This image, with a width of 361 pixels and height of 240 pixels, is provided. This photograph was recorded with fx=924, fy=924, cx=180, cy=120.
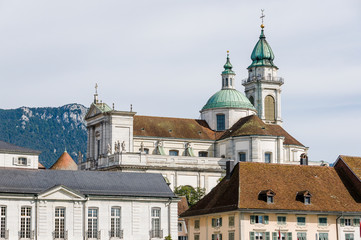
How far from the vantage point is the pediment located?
77.7m

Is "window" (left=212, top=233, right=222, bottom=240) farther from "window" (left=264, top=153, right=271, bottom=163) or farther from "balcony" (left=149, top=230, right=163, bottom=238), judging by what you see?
"window" (left=264, top=153, right=271, bottom=163)

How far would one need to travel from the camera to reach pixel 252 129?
15125 cm

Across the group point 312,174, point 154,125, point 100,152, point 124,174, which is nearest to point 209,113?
point 154,125

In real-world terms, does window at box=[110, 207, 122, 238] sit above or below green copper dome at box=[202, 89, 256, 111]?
below

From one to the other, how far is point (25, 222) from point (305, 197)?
93.1 feet

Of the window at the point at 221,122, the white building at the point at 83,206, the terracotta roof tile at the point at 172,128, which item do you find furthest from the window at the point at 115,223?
the window at the point at 221,122

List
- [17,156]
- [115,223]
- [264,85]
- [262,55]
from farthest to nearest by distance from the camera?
[262,55]
[264,85]
[17,156]
[115,223]

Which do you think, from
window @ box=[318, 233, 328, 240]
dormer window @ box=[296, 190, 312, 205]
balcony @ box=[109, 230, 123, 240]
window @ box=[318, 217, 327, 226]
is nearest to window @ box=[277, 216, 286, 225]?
dormer window @ box=[296, 190, 312, 205]

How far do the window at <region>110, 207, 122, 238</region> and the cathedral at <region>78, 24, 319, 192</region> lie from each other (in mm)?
59078

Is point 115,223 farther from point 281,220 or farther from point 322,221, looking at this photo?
point 322,221

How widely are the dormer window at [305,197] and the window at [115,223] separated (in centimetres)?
1973

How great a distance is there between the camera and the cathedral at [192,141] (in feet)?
482

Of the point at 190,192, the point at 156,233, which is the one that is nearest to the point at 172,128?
the point at 190,192

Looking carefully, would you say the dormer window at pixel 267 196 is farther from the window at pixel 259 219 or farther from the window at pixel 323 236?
the window at pixel 323 236
